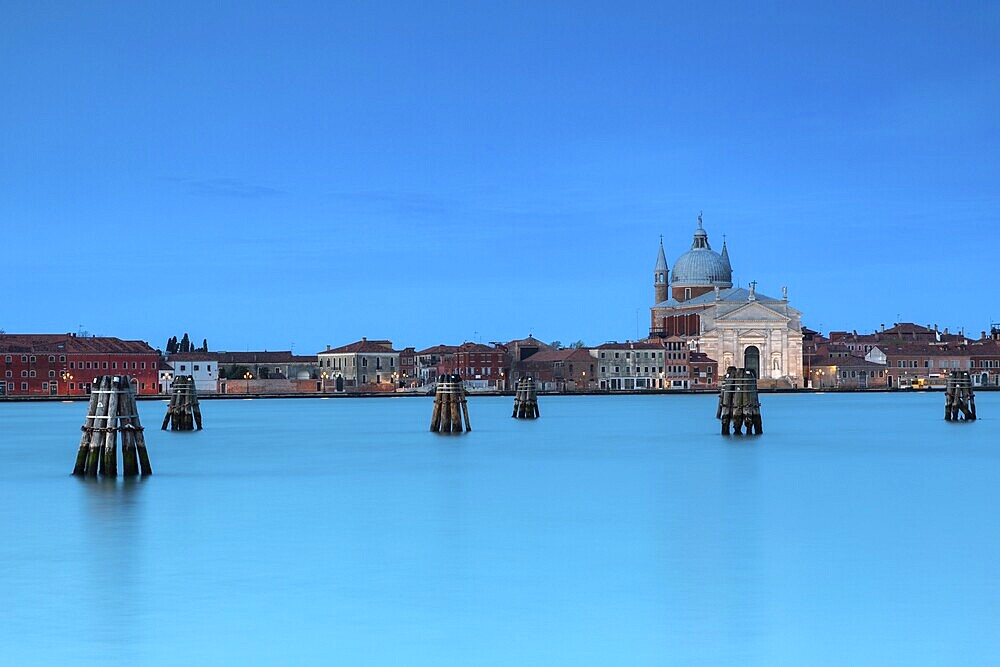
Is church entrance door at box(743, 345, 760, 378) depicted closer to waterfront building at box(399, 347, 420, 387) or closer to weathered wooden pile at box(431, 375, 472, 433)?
waterfront building at box(399, 347, 420, 387)

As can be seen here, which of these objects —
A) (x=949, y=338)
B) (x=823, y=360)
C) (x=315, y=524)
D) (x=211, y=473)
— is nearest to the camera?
(x=315, y=524)

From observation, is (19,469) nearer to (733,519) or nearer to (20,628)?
(733,519)

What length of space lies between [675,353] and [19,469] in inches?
3276

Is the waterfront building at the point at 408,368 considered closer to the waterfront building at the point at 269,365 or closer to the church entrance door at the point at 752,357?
the waterfront building at the point at 269,365

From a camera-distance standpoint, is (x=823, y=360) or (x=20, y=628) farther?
(x=823, y=360)

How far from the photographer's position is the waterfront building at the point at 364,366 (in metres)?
106

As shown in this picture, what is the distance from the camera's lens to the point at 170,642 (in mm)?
11484

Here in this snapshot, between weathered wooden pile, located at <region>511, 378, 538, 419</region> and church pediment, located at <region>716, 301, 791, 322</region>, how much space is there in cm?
5424

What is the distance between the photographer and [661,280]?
128 meters

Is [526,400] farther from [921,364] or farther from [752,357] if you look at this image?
[921,364]

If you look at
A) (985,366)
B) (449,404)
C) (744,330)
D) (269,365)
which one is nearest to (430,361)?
(269,365)

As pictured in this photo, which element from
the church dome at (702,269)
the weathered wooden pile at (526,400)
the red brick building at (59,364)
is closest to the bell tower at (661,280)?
the church dome at (702,269)

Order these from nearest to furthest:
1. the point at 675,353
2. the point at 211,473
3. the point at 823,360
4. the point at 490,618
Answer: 1. the point at 490,618
2. the point at 211,473
3. the point at 675,353
4. the point at 823,360

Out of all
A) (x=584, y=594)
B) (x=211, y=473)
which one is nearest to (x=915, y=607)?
(x=584, y=594)
